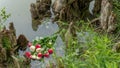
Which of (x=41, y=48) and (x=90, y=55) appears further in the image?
(x=41, y=48)

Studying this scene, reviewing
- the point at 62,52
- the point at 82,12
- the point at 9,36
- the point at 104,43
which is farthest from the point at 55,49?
the point at 82,12

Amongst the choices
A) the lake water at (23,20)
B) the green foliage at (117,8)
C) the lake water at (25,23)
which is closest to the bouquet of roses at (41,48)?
the lake water at (25,23)

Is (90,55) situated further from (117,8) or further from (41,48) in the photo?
(117,8)

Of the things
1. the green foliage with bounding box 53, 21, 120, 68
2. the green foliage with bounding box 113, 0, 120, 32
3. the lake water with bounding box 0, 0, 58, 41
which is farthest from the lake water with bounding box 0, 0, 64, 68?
the green foliage with bounding box 113, 0, 120, 32

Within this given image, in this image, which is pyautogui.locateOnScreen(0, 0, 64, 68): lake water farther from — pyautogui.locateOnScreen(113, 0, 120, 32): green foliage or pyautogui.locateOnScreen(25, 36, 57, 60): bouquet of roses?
pyautogui.locateOnScreen(113, 0, 120, 32): green foliage

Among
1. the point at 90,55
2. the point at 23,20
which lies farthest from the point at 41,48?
the point at 23,20

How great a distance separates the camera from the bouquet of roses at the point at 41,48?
236 inches

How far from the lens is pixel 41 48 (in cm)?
619

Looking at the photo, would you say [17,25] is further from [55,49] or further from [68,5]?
[55,49]

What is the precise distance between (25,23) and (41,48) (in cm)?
149

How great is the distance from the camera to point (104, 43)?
17.0 feet

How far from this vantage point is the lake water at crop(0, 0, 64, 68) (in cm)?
647

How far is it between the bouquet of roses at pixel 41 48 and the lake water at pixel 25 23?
0.10 m

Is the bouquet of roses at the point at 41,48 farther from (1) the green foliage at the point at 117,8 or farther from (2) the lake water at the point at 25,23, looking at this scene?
(1) the green foliage at the point at 117,8
